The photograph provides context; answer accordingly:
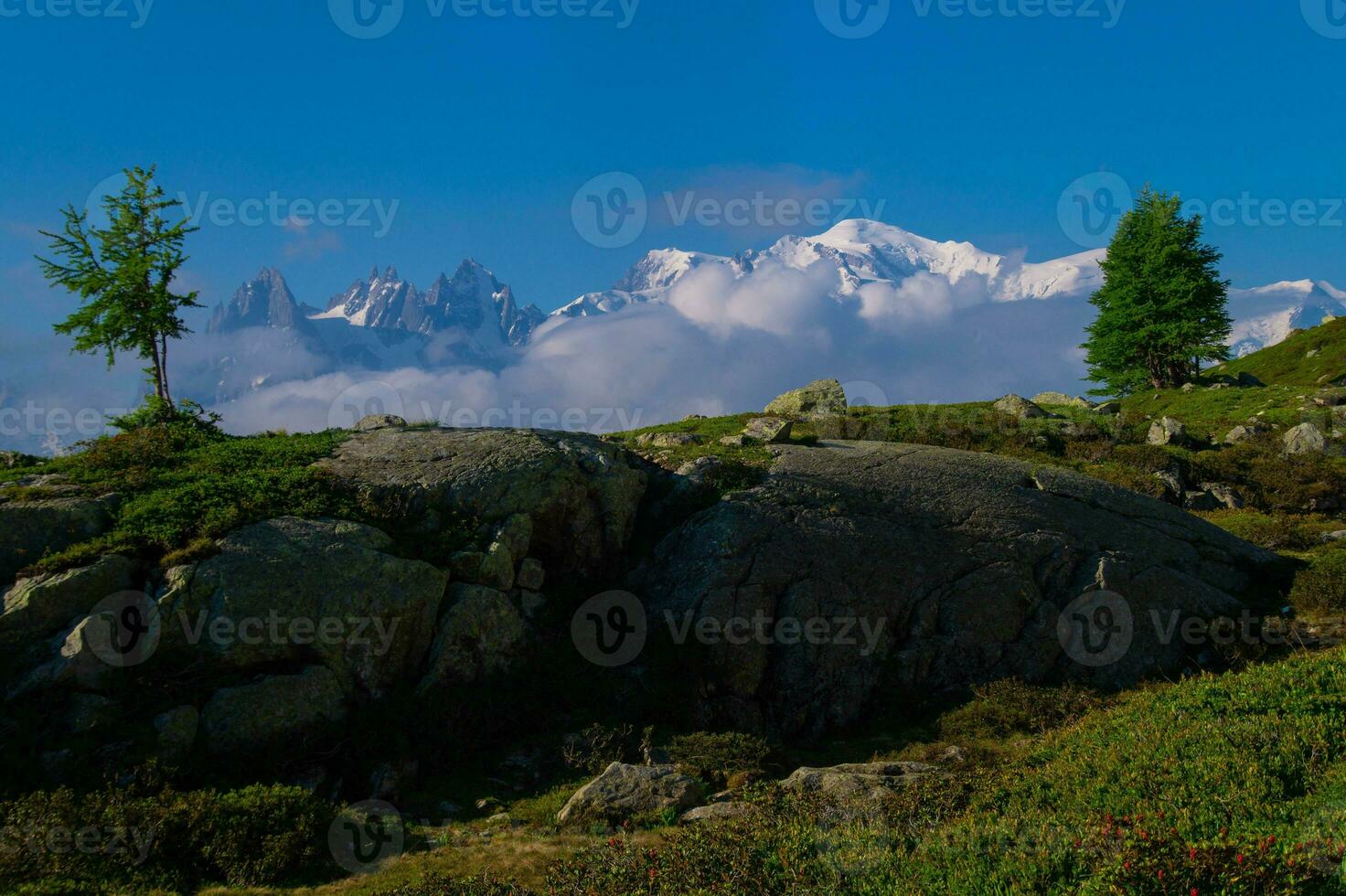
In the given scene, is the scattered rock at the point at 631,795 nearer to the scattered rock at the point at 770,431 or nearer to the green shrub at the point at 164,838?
the green shrub at the point at 164,838

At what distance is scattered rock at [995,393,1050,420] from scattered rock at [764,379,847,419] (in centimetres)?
805

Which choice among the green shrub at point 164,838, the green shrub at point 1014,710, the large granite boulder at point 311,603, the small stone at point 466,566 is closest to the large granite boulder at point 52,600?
the large granite boulder at point 311,603

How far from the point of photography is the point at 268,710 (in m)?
14.4

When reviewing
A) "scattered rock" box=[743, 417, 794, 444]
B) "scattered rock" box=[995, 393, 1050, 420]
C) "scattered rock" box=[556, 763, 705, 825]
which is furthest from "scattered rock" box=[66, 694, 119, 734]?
"scattered rock" box=[995, 393, 1050, 420]

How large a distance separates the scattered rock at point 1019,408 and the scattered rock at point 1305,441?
10.5m

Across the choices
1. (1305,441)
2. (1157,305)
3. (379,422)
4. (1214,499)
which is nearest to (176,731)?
(379,422)

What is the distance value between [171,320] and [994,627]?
32610 millimetres

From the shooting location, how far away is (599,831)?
1245 centimetres

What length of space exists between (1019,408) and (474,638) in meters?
32.6

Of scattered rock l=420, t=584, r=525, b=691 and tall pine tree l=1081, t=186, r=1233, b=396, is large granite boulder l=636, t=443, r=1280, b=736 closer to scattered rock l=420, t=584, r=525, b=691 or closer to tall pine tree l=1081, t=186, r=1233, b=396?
scattered rock l=420, t=584, r=525, b=691

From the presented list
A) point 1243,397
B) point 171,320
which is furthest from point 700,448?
point 1243,397

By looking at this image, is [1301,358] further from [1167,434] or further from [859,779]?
[859,779]

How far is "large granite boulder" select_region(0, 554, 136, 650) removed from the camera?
45.9 feet

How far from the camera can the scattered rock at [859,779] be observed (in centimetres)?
1245
